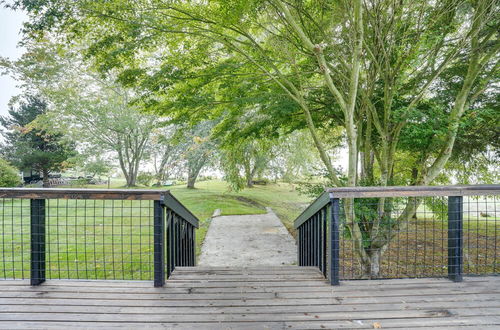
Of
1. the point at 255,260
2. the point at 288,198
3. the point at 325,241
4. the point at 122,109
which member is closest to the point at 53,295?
the point at 325,241

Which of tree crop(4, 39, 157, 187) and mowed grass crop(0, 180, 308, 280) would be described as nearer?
mowed grass crop(0, 180, 308, 280)

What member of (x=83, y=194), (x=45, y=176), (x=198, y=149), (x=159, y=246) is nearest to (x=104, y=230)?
(x=83, y=194)

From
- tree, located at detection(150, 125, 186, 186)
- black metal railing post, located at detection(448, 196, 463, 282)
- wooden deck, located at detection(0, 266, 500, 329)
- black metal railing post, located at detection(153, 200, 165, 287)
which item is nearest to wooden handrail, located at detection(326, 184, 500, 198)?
black metal railing post, located at detection(448, 196, 463, 282)

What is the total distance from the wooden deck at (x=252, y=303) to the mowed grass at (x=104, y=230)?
5.61ft

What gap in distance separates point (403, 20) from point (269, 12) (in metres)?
2.17

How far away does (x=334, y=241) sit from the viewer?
8.82ft

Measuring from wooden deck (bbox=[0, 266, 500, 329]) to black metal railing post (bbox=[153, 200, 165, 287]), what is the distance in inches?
4.2

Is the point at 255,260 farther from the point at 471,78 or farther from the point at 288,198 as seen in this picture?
the point at 288,198

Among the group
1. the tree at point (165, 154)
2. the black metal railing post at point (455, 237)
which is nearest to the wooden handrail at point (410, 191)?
the black metal railing post at point (455, 237)

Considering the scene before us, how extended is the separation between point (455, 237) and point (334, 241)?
120cm

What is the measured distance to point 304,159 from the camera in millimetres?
12531

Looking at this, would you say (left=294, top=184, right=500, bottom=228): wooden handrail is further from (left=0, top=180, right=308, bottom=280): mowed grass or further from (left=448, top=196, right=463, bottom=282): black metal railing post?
(left=0, top=180, right=308, bottom=280): mowed grass

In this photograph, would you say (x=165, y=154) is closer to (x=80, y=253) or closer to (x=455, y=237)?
(x=80, y=253)

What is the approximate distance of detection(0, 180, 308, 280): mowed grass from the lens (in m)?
4.61
